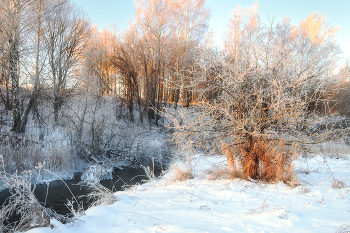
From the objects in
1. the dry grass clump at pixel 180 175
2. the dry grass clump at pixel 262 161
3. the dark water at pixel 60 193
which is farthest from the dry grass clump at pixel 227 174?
the dark water at pixel 60 193

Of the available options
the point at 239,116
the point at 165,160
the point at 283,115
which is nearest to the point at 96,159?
the point at 165,160

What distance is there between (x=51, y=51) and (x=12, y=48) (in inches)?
140

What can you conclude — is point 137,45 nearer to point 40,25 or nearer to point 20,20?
point 40,25

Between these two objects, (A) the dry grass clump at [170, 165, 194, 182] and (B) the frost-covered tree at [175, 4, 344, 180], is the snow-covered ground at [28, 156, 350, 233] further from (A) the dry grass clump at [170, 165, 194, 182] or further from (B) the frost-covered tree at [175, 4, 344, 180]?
(A) the dry grass clump at [170, 165, 194, 182]

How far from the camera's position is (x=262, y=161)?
5.26 meters

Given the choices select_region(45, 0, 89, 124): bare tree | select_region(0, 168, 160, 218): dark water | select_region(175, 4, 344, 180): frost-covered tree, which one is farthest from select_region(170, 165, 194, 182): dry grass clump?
select_region(45, 0, 89, 124): bare tree

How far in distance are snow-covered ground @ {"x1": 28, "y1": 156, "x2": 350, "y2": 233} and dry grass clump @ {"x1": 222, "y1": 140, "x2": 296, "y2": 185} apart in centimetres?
31

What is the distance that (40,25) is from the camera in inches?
464

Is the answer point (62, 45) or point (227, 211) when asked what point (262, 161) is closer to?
point (227, 211)

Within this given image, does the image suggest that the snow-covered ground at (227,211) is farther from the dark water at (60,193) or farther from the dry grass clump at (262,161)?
the dark water at (60,193)

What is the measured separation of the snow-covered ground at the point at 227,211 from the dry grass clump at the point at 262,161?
31 centimetres

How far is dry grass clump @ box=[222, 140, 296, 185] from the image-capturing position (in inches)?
197

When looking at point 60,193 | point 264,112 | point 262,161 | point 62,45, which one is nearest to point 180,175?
point 262,161

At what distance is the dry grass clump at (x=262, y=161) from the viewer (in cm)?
501
